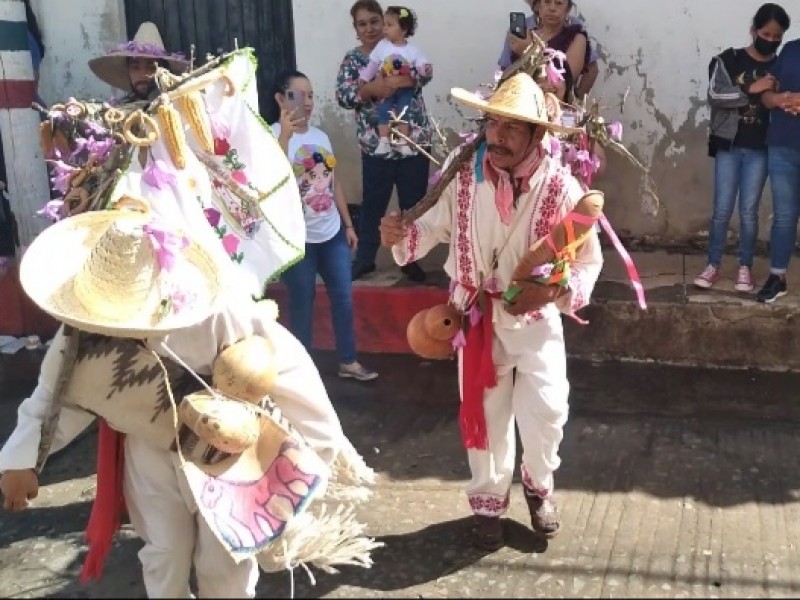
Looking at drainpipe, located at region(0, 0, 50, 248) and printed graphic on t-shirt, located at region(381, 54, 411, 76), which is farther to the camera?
drainpipe, located at region(0, 0, 50, 248)

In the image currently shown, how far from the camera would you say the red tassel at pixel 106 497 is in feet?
9.85

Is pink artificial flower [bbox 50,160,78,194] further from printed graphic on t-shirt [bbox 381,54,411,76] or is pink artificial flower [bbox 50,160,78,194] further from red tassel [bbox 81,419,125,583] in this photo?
printed graphic on t-shirt [bbox 381,54,411,76]

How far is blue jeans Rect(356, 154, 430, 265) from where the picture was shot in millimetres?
6547

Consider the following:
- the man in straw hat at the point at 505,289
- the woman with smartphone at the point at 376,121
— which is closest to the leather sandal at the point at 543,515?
the man in straw hat at the point at 505,289

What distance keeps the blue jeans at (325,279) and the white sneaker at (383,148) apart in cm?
99

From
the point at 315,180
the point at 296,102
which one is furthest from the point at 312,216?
the point at 296,102

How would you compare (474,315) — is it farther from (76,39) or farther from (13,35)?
(76,39)

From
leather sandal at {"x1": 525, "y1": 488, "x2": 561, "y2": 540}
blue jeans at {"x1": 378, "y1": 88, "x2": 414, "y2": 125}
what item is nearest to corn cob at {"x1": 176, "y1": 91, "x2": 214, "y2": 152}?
leather sandal at {"x1": 525, "y1": 488, "x2": 561, "y2": 540}

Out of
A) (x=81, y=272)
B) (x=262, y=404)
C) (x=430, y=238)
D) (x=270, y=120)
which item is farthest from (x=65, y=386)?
(x=270, y=120)

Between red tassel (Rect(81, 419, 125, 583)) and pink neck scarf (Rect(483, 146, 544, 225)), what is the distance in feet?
5.15

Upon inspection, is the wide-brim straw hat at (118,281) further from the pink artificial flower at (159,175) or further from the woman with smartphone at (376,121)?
the woman with smartphone at (376,121)

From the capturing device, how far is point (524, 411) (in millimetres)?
3904

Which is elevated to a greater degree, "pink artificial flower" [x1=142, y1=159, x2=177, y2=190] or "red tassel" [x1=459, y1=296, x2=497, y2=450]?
"pink artificial flower" [x1=142, y1=159, x2=177, y2=190]

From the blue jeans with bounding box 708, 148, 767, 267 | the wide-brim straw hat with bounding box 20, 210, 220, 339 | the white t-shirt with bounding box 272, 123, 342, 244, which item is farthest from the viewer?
the blue jeans with bounding box 708, 148, 767, 267
